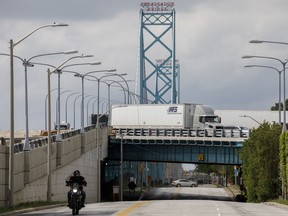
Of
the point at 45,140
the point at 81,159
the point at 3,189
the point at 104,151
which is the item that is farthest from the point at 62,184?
the point at 104,151

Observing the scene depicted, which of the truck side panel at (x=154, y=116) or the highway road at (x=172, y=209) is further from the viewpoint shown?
the truck side panel at (x=154, y=116)

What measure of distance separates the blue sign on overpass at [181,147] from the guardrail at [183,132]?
0.36ft

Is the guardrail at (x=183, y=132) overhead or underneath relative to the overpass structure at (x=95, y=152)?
overhead

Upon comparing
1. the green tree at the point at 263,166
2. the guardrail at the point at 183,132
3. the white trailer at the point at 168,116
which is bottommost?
the green tree at the point at 263,166

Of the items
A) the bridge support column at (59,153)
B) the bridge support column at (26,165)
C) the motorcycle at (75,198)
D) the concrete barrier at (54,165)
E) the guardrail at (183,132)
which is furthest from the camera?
the guardrail at (183,132)

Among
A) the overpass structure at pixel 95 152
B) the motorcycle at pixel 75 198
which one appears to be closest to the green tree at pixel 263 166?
the overpass structure at pixel 95 152

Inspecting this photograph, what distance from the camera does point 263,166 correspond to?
8350 centimetres

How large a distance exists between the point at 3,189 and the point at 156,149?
205ft

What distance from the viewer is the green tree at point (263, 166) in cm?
8194

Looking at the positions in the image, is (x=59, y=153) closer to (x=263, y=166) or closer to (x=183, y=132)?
(x=263, y=166)

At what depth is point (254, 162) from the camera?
8394 cm

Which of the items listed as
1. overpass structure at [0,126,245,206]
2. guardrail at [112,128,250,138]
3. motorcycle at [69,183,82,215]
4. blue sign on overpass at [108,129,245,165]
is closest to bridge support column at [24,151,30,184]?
overpass structure at [0,126,245,206]

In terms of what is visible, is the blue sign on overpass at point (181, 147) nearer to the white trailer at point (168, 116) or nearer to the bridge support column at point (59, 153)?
the white trailer at point (168, 116)

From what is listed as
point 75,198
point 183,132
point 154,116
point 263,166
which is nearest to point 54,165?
point 263,166
